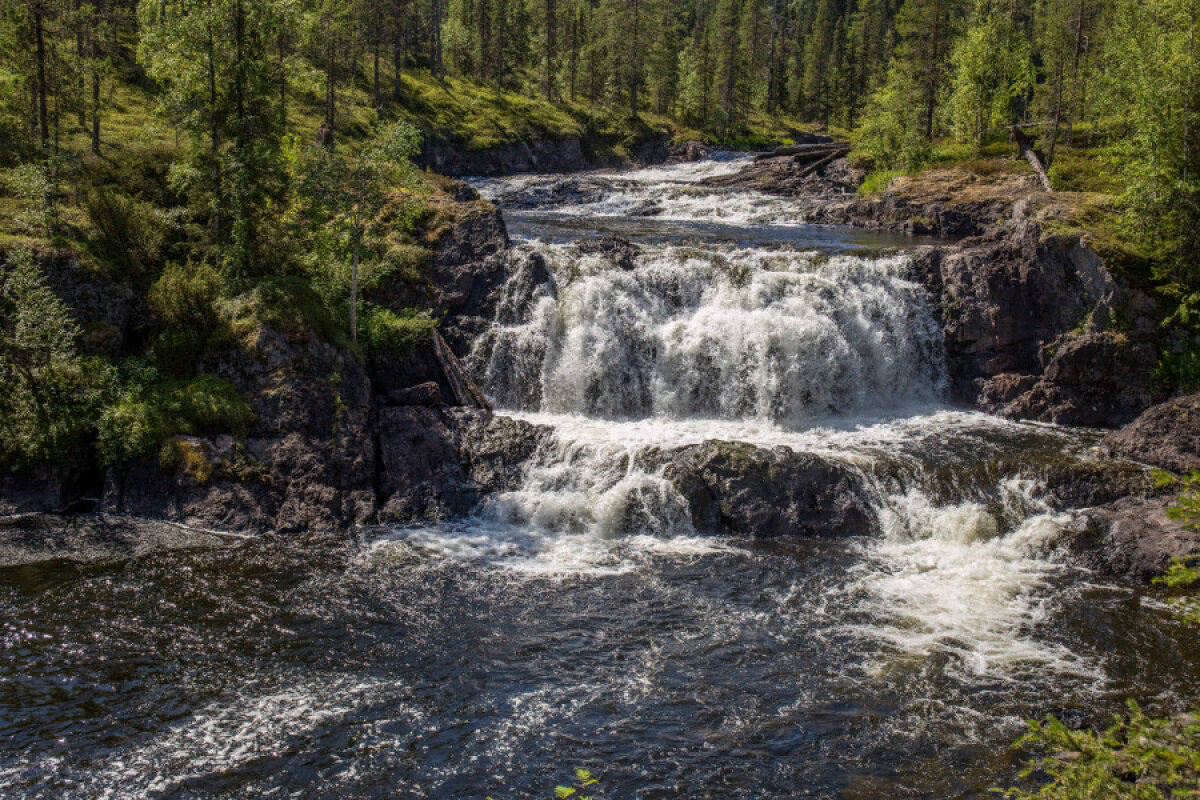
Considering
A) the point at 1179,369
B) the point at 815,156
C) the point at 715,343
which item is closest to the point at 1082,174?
the point at 1179,369

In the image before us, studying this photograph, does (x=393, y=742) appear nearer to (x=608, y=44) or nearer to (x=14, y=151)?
(x=14, y=151)

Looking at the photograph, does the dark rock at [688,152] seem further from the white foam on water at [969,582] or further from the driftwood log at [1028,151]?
the white foam on water at [969,582]

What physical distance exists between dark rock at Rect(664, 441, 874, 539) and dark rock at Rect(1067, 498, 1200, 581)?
15.9 feet

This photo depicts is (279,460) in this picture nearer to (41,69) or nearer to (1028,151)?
(41,69)

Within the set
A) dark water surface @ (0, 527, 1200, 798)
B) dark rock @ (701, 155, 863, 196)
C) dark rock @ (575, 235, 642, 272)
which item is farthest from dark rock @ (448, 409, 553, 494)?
dark rock @ (701, 155, 863, 196)

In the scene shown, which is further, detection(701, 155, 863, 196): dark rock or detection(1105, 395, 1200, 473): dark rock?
detection(701, 155, 863, 196): dark rock

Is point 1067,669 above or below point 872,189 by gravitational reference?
below

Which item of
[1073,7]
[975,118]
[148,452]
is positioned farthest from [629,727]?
[1073,7]

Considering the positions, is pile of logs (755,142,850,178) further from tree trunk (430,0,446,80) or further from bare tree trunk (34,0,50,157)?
bare tree trunk (34,0,50,157)

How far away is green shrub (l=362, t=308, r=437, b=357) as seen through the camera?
23812 mm

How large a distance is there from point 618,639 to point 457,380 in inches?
462

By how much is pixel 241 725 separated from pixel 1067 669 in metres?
14.1

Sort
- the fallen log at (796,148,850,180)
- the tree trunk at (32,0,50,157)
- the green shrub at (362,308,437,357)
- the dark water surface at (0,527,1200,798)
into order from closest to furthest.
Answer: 1. the dark water surface at (0,527,1200,798)
2. the green shrub at (362,308,437,357)
3. the tree trunk at (32,0,50,157)
4. the fallen log at (796,148,850,180)

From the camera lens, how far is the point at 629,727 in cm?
1283
